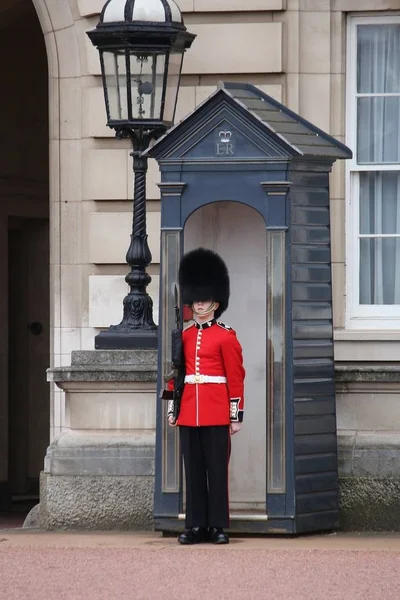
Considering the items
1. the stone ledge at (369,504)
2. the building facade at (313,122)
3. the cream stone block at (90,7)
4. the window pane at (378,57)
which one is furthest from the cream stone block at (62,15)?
the stone ledge at (369,504)

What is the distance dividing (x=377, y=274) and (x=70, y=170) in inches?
78.1

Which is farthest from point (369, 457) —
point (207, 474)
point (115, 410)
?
point (115, 410)

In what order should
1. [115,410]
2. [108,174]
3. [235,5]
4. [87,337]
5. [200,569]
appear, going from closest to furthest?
[200,569], [115,410], [235,5], [108,174], [87,337]

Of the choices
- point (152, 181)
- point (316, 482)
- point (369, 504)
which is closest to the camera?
point (316, 482)

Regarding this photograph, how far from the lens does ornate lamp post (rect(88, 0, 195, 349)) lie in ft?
32.8

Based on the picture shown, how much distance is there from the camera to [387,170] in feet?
36.0

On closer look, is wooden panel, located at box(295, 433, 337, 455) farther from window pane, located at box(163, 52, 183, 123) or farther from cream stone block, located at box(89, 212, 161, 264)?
cream stone block, located at box(89, 212, 161, 264)

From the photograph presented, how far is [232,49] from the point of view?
1094cm

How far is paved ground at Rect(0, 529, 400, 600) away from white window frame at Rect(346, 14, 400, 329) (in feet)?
5.64

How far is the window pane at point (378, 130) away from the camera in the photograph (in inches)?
431

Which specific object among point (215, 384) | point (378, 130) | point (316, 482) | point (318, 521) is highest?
point (378, 130)

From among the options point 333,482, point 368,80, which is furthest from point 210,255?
point 368,80

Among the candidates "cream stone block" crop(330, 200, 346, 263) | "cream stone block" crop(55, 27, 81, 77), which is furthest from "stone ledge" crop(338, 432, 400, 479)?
"cream stone block" crop(55, 27, 81, 77)

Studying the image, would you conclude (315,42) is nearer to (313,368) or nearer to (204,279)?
(204,279)
